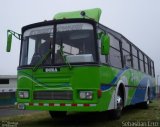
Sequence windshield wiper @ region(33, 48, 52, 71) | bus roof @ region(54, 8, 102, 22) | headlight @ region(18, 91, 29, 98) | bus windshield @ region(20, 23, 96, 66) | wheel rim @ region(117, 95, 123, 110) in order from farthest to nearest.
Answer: wheel rim @ region(117, 95, 123, 110)
bus roof @ region(54, 8, 102, 22)
headlight @ region(18, 91, 29, 98)
windshield wiper @ region(33, 48, 52, 71)
bus windshield @ region(20, 23, 96, 66)

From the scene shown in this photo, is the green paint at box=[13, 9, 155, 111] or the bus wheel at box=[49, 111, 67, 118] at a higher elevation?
the green paint at box=[13, 9, 155, 111]

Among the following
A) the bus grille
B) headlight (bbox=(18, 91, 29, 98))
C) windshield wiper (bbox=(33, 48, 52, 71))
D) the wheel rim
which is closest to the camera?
the bus grille

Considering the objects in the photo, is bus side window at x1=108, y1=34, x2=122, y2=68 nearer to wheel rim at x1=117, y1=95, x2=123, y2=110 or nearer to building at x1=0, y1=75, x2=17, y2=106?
wheel rim at x1=117, y1=95, x2=123, y2=110

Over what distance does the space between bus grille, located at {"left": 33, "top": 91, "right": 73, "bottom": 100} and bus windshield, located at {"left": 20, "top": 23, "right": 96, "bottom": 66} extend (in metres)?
0.86

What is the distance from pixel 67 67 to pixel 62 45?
756mm

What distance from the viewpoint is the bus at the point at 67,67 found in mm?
10805

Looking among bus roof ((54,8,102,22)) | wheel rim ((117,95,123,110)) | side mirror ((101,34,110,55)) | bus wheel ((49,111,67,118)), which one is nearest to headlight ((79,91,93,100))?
side mirror ((101,34,110,55))

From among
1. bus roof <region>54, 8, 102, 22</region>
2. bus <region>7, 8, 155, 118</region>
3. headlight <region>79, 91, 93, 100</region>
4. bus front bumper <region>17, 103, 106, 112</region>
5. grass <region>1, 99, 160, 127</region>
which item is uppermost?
bus roof <region>54, 8, 102, 22</region>

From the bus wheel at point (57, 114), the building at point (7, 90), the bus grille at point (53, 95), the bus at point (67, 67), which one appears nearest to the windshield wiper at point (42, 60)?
the bus at point (67, 67)

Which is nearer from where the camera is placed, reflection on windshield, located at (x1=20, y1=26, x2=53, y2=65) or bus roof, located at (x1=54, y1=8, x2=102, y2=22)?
reflection on windshield, located at (x1=20, y1=26, x2=53, y2=65)

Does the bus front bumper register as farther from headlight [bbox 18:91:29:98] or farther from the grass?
the grass

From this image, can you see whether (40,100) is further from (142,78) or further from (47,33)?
(142,78)

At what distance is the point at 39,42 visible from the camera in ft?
38.9

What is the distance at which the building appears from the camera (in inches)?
1737
